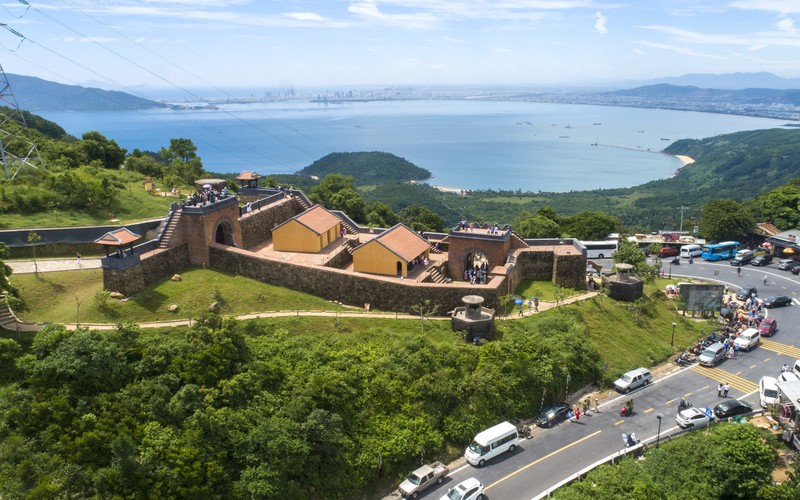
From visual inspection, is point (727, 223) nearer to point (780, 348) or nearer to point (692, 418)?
point (780, 348)

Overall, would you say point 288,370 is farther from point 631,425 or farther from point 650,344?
point 650,344

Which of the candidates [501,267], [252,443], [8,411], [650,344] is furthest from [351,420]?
[650,344]

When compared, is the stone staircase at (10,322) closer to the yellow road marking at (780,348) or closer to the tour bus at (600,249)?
the yellow road marking at (780,348)

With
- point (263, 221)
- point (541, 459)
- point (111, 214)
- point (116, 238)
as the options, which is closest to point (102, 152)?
point (111, 214)

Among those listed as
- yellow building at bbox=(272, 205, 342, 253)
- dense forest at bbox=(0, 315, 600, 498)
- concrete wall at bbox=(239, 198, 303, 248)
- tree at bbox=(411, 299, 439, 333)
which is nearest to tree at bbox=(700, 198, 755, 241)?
dense forest at bbox=(0, 315, 600, 498)

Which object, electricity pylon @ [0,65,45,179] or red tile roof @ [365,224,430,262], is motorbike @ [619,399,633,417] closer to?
red tile roof @ [365,224,430,262]

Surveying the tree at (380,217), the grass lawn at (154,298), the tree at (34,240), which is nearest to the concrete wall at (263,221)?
the grass lawn at (154,298)
